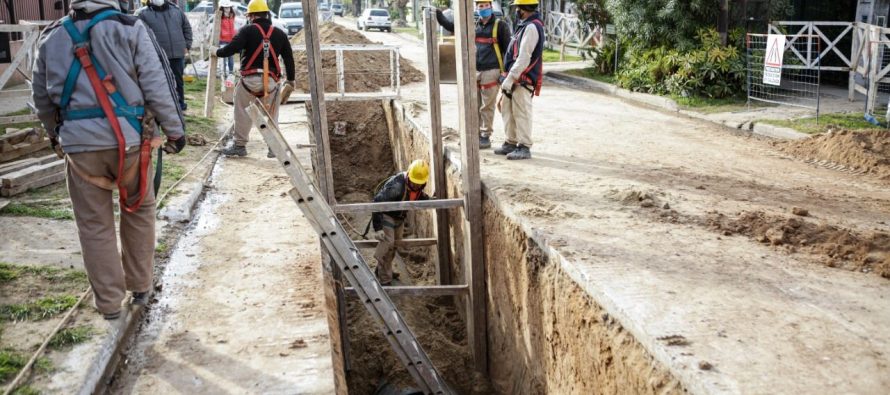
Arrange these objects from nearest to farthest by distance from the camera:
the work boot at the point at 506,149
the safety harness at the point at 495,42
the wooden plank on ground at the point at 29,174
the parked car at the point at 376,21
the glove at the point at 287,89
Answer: the wooden plank on ground at the point at 29,174
the safety harness at the point at 495,42
the work boot at the point at 506,149
the glove at the point at 287,89
the parked car at the point at 376,21

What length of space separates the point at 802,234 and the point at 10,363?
16.7 feet

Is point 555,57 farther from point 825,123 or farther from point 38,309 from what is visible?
point 38,309

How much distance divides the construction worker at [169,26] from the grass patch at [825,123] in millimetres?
8756

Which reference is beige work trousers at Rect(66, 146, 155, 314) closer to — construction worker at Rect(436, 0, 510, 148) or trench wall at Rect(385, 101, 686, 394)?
trench wall at Rect(385, 101, 686, 394)

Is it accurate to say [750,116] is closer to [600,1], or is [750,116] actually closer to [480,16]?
[480,16]

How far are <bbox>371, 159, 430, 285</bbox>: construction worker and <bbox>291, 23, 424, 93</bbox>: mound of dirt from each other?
8.56 metres

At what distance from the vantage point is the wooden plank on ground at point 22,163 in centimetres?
771

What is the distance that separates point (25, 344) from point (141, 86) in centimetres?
161

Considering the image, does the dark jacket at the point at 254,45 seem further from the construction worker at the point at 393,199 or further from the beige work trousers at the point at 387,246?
the beige work trousers at the point at 387,246

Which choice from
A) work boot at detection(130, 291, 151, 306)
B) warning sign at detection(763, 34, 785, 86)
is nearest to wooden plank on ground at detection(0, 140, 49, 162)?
work boot at detection(130, 291, 151, 306)

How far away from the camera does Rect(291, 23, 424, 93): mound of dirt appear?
55.2 feet

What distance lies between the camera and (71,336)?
4457 millimetres

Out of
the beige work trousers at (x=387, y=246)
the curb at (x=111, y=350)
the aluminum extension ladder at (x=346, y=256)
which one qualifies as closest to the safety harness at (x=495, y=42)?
the beige work trousers at (x=387, y=246)

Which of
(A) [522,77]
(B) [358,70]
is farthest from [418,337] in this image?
(B) [358,70]
